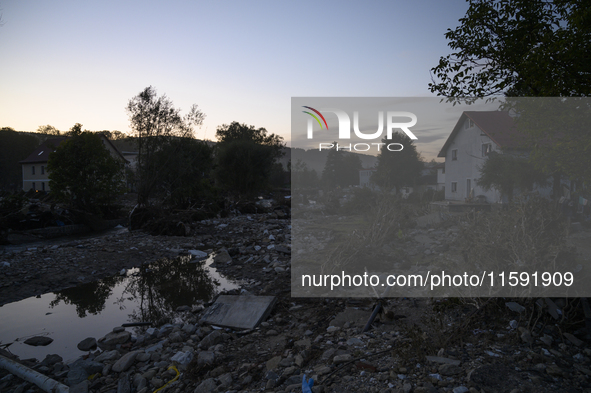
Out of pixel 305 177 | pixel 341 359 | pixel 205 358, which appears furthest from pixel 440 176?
pixel 205 358

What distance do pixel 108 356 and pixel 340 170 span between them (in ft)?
58.3

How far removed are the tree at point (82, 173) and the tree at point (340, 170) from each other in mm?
11949

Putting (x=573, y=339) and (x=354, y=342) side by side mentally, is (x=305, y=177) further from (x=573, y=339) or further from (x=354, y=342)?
(x=573, y=339)

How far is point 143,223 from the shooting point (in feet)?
50.2

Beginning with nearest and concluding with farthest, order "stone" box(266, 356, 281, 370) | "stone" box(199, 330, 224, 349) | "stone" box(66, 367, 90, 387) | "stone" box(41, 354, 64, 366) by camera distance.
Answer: "stone" box(266, 356, 281, 370) < "stone" box(66, 367, 90, 387) < "stone" box(41, 354, 64, 366) < "stone" box(199, 330, 224, 349)

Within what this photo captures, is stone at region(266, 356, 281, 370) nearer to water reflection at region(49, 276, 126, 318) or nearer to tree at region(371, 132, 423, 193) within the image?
water reflection at region(49, 276, 126, 318)

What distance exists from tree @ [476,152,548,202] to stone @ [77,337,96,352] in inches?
343

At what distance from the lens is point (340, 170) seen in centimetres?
2108

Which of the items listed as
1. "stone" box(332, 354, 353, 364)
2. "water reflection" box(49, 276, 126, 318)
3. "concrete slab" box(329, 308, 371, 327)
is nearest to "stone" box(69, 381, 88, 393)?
"stone" box(332, 354, 353, 364)

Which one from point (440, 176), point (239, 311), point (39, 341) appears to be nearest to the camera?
point (39, 341)

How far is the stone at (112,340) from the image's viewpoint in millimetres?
4957

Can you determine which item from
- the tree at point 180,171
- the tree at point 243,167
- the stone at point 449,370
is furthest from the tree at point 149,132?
the stone at point 449,370

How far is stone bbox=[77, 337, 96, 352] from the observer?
4.96 m

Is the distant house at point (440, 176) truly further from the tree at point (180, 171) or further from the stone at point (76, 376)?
the stone at point (76, 376)
